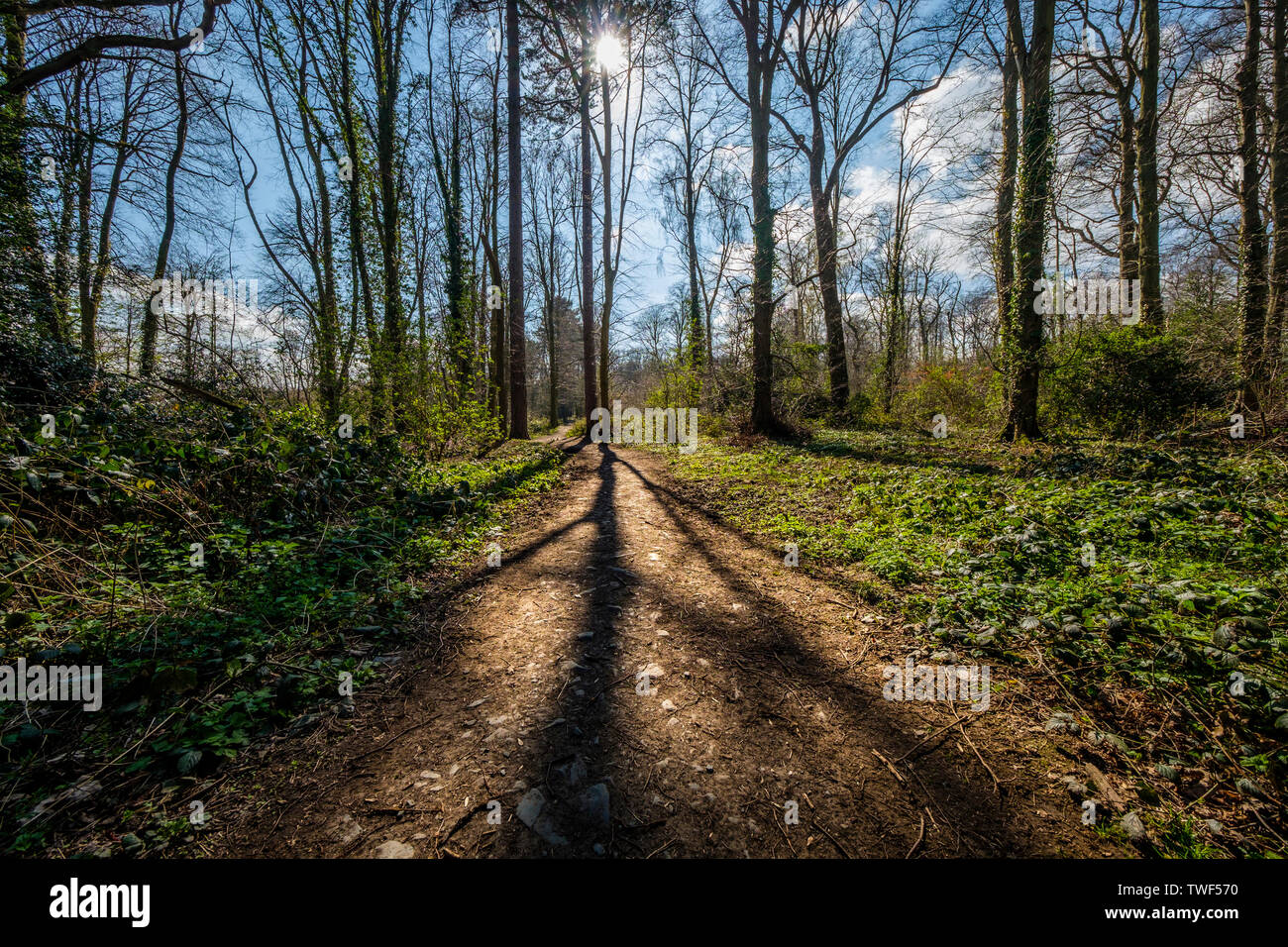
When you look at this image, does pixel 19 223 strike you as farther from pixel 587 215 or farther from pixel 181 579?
pixel 587 215

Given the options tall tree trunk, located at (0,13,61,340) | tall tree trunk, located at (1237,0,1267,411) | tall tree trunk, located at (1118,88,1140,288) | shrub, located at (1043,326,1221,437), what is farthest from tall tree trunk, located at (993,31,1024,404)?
tall tree trunk, located at (0,13,61,340)

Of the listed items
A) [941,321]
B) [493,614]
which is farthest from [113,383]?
[941,321]

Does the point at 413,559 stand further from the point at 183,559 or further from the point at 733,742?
the point at 733,742

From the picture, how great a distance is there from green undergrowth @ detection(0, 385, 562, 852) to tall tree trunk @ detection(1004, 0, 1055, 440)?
888 centimetres

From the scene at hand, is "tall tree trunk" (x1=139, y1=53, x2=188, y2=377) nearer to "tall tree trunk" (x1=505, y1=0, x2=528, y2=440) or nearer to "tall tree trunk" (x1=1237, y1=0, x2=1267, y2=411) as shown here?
"tall tree trunk" (x1=505, y1=0, x2=528, y2=440)

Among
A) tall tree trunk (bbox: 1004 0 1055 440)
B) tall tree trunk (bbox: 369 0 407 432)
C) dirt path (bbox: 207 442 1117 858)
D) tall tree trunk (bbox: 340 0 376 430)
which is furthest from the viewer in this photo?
tall tree trunk (bbox: 369 0 407 432)

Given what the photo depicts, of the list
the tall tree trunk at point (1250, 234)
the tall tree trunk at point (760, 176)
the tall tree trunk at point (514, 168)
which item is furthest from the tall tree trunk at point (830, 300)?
the tall tree trunk at point (514, 168)

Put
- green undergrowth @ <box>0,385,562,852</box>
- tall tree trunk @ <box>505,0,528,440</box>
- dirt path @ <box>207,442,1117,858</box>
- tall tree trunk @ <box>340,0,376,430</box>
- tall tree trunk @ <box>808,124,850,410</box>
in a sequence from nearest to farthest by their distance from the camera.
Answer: dirt path @ <box>207,442,1117,858</box>
green undergrowth @ <box>0,385,562,852</box>
tall tree trunk @ <box>340,0,376,430</box>
tall tree trunk @ <box>505,0,528,440</box>
tall tree trunk @ <box>808,124,850,410</box>

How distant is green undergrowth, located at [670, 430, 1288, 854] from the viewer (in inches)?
69.6

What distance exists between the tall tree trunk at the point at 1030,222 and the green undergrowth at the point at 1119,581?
2.19 m

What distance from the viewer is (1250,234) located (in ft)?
23.2

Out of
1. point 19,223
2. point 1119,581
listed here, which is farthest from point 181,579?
point 1119,581

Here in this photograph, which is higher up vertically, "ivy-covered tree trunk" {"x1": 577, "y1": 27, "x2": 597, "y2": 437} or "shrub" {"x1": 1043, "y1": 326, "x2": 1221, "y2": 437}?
"ivy-covered tree trunk" {"x1": 577, "y1": 27, "x2": 597, "y2": 437}

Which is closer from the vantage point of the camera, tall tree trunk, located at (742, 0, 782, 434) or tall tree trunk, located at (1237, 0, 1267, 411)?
tall tree trunk, located at (1237, 0, 1267, 411)
